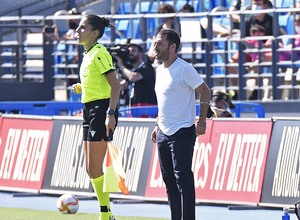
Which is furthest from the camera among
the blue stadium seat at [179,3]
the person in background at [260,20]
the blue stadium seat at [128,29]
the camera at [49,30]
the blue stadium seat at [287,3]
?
the blue stadium seat at [179,3]

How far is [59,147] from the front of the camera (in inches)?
598

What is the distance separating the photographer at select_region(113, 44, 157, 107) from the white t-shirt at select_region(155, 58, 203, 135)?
7.16m

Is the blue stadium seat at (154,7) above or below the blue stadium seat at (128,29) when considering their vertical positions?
above

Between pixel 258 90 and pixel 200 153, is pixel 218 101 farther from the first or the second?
pixel 258 90

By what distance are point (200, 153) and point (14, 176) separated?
3407mm

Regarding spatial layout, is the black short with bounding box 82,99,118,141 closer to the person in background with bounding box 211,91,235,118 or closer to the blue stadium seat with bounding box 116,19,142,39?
the person in background with bounding box 211,91,235,118

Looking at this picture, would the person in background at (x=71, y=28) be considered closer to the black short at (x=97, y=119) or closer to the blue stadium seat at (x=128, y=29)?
the blue stadium seat at (x=128, y=29)

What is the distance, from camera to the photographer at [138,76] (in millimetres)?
17109

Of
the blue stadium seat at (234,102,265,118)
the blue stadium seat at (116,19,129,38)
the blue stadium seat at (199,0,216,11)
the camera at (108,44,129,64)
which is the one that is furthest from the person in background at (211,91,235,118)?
the blue stadium seat at (116,19,129,38)

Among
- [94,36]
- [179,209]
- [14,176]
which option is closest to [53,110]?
[14,176]

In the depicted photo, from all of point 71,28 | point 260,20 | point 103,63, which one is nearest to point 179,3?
point 71,28

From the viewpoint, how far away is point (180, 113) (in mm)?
9789

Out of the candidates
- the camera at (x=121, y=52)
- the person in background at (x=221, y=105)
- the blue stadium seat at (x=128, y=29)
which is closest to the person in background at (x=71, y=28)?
the blue stadium seat at (x=128, y=29)

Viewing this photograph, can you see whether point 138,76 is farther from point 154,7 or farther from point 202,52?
point 154,7
